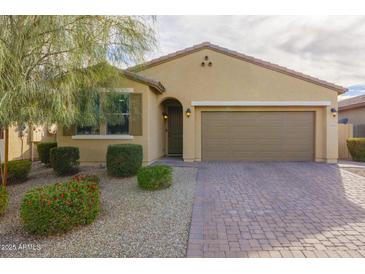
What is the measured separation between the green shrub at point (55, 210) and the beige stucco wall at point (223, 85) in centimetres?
676

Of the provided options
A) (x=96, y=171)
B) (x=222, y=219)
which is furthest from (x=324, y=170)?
(x=96, y=171)

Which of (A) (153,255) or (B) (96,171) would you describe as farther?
(B) (96,171)

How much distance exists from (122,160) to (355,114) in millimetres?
17758

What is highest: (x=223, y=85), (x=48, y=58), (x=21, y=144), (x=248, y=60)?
(x=248, y=60)

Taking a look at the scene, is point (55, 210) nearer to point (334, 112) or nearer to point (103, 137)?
point (103, 137)

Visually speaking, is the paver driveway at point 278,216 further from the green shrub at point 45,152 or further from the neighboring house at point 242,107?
the green shrub at point 45,152

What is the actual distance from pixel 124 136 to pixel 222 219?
250 inches

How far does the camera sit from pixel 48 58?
181 inches

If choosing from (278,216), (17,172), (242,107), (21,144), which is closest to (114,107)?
(17,172)

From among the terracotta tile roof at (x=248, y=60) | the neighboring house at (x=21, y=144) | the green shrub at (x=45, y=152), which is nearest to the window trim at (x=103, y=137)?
the green shrub at (x=45, y=152)

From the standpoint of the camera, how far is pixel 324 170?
29.7 ft

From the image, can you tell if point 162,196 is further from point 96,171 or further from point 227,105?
point 227,105

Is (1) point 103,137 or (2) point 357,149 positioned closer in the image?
(1) point 103,137

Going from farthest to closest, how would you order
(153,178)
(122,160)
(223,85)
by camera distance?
(223,85) → (122,160) → (153,178)
